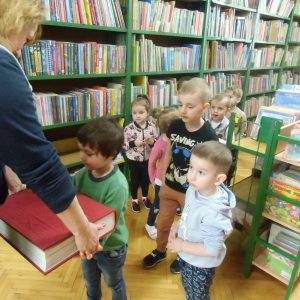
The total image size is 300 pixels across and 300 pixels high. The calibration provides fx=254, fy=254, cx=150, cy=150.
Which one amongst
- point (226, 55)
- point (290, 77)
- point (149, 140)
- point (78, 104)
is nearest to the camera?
point (78, 104)

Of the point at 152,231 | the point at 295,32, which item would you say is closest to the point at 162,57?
the point at 152,231

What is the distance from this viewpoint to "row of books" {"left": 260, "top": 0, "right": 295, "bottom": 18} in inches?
142

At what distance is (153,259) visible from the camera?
5.65 feet

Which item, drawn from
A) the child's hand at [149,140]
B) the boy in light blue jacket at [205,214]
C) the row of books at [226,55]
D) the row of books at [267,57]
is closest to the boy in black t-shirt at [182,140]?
the boy in light blue jacket at [205,214]

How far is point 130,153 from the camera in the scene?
91.4 inches

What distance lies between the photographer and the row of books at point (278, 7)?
11.8 ft

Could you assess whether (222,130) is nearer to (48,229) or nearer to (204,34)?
(204,34)

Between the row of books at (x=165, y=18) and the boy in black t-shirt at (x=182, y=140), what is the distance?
122cm

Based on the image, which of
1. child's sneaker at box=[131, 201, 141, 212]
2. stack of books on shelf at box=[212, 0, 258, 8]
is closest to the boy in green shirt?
child's sneaker at box=[131, 201, 141, 212]

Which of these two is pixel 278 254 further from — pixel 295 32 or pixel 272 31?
pixel 295 32

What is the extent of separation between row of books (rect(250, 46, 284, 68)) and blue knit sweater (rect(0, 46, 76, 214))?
12.3ft

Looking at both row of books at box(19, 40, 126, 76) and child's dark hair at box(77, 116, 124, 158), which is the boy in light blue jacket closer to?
child's dark hair at box(77, 116, 124, 158)

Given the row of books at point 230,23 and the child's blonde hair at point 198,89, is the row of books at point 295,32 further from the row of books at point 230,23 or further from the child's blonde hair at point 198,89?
the child's blonde hair at point 198,89

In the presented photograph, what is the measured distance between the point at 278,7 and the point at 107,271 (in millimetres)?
4328
